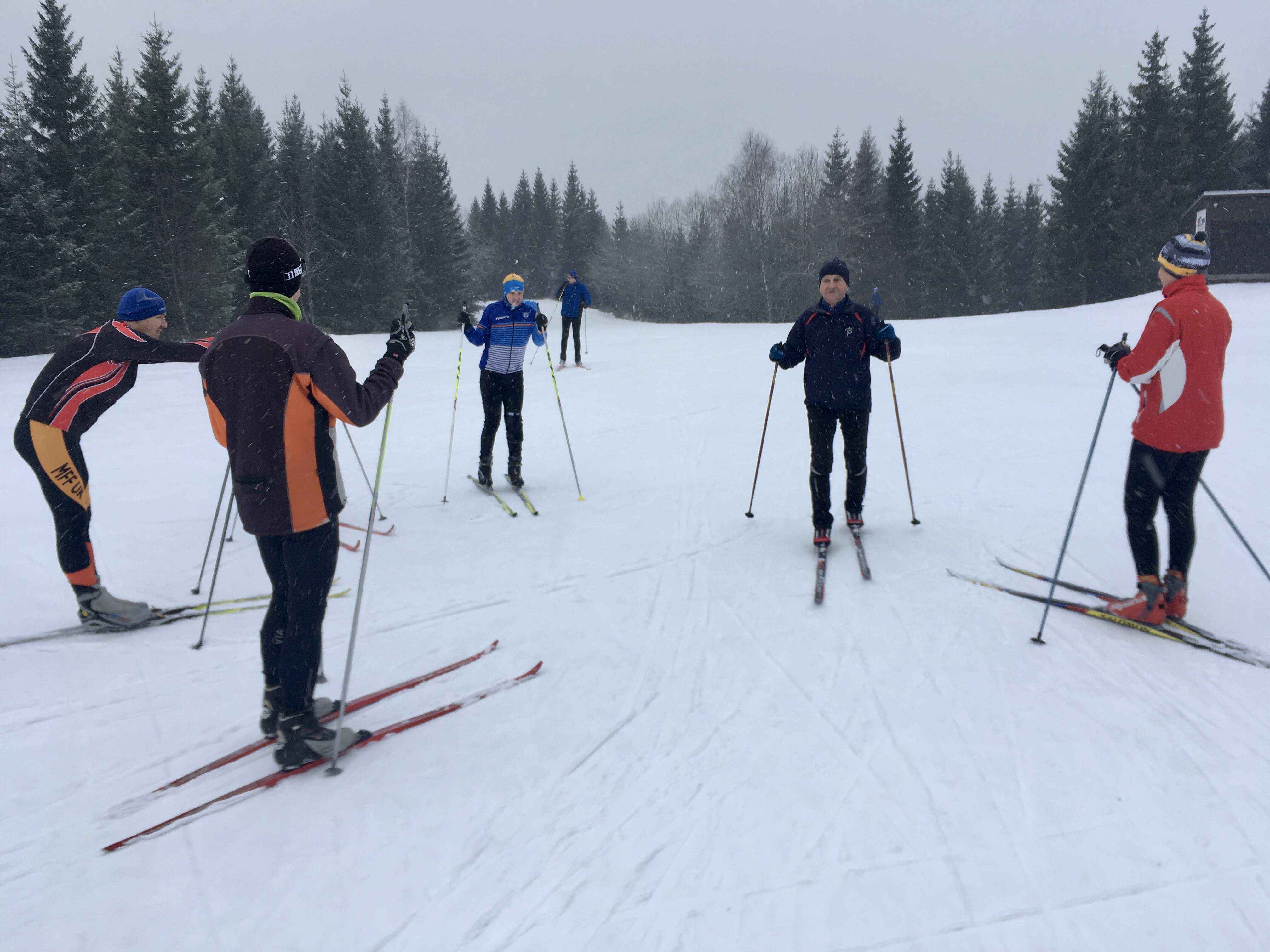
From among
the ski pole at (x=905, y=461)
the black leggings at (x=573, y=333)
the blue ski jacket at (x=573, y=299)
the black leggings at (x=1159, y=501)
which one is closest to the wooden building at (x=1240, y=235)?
the blue ski jacket at (x=573, y=299)

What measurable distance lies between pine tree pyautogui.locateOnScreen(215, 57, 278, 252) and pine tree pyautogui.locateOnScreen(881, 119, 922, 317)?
101 feet

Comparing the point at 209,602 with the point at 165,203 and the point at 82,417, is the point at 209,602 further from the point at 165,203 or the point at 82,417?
the point at 165,203

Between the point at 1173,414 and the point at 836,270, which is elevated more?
the point at 836,270

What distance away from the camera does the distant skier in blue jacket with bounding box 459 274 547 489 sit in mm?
6566

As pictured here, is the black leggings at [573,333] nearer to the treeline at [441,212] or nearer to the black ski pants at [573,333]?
the black ski pants at [573,333]

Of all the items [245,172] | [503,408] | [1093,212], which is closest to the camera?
[503,408]

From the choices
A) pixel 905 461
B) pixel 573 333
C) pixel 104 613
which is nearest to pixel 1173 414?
pixel 905 461

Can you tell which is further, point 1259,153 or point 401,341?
point 1259,153

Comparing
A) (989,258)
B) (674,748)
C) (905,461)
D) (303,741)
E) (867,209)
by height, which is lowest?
(674,748)

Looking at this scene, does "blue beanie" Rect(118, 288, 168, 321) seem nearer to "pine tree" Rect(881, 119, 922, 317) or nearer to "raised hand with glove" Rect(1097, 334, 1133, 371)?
"raised hand with glove" Rect(1097, 334, 1133, 371)

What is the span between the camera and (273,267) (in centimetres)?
260

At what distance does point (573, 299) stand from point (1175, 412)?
1129 centimetres

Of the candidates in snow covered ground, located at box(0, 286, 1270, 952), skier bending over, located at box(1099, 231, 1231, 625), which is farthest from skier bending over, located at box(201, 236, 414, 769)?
skier bending over, located at box(1099, 231, 1231, 625)

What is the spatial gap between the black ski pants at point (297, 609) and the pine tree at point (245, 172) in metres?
29.7
